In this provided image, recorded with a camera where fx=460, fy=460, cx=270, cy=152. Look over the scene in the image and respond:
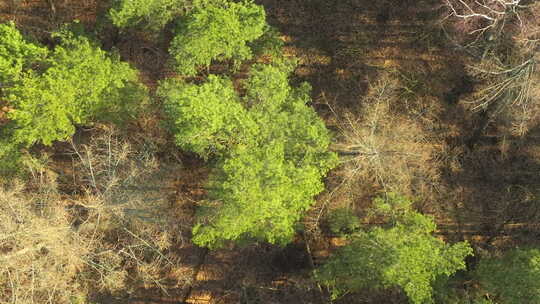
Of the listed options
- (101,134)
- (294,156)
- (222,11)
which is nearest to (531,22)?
(294,156)

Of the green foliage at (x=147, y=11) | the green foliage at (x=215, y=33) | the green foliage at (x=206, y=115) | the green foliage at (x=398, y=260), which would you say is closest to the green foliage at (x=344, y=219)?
the green foliage at (x=398, y=260)

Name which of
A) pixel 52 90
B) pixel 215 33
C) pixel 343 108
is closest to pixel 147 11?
pixel 215 33

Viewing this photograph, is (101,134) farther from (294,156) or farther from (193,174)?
(294,156)

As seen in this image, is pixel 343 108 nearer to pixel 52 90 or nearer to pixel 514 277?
pixel 514 277

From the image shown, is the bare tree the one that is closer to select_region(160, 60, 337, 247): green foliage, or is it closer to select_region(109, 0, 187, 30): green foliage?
select_region(160, 60, 337, 247): green foliage

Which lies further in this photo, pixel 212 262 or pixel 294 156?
pixel 212 262

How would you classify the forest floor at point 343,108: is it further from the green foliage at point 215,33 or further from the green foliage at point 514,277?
the green foliage at point 215,33
